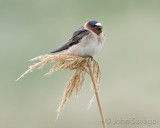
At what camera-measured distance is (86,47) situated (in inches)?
211

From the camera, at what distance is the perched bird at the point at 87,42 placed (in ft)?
17.3

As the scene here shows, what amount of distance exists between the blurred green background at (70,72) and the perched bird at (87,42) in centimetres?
108

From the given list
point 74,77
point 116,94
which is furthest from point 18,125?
point 74,77

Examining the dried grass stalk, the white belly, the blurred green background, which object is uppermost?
the blurred green background

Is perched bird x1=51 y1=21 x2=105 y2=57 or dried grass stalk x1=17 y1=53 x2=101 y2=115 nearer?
dried grass stalk x1=17 y1=53 x2=101 y2=115

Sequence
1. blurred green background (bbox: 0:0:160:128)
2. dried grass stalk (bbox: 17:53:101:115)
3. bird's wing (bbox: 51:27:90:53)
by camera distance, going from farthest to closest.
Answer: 1. blurred green background (bbox: 0:0:160:128)
2. bird's wing (bbox: 51:27:90:53)
3. dried grass stalk (bbox: 17:53:101:115)

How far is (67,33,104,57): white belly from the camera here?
5.25 meters

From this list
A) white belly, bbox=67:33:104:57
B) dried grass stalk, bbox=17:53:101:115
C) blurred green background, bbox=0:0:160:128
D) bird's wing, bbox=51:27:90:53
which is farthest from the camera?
blurred green background, bbox=0:0:160:128

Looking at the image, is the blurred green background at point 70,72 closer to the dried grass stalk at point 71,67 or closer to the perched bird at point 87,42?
the perched bird at point 87,42

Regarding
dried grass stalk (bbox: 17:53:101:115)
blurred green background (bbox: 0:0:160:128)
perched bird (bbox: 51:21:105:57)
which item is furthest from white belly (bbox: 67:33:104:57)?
dried grass stalk (bbox: 17:53:101:115)

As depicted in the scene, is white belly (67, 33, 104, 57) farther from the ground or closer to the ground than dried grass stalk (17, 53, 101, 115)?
farther from the ground

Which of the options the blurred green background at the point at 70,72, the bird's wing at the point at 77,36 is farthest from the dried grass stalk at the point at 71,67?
the blurred green background at the point at 70,72

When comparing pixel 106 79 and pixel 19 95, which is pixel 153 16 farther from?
pixel 19 95

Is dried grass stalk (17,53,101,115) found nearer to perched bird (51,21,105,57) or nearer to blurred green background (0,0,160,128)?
perched bird (51,21,105,57)
